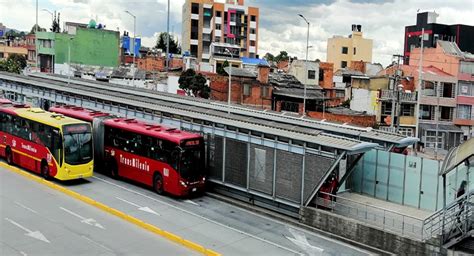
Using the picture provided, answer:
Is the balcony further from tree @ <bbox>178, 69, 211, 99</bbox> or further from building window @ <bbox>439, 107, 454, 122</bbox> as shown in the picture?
tree @ <bbox>178, 69, 211, 99</bbox>

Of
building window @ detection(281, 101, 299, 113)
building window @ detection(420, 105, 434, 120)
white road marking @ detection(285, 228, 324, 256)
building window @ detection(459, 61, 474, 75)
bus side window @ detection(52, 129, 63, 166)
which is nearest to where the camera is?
white road marking @ detection(285, 228, 324, 256)

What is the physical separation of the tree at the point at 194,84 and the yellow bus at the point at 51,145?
26.5 m

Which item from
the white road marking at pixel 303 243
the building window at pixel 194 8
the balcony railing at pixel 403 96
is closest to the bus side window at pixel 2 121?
the white road marking at pixel 303 243

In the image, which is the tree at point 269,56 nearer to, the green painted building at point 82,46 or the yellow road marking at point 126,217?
the green painted building at point 82,46

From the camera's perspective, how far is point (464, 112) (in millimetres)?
48875

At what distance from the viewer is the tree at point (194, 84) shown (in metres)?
52.9

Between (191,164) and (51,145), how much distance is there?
730cm

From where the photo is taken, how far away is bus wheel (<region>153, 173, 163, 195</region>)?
940 inches

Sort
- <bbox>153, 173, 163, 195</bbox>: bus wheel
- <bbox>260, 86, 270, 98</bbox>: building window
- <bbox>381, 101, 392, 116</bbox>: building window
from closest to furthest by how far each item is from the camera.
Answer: <bbox>153, 173, 163, 195</bbox>: bus wheel → <bbox>381, 101, 392, 116</bbox>: building window → <bbox>260, 86, 270, 98</bbox>: building window

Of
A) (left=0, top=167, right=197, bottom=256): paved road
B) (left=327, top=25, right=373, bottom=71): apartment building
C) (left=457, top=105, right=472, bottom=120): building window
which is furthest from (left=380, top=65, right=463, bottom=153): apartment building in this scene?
(left=327, top=25, right=373, bottom=71): apartment building

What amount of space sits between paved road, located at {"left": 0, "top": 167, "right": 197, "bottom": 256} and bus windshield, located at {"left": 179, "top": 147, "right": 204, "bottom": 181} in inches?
163

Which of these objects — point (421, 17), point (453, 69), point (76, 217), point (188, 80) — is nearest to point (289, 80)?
point (188, 80)

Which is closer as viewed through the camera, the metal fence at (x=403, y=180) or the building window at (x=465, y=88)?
the metal fence at (x=403, y=180)

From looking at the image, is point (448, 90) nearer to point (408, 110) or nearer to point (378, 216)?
point (408, 110)
